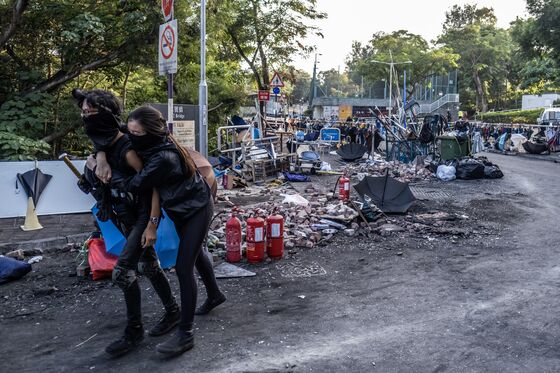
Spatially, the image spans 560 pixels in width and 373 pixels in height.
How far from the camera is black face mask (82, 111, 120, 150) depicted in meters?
3.87

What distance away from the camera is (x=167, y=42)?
6742mm

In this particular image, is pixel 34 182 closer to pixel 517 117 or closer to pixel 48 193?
pixel 48 193

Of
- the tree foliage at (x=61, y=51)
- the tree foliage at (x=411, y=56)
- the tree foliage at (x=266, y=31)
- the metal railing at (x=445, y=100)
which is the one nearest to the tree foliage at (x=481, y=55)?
the metal railing at (x=445, y=100)

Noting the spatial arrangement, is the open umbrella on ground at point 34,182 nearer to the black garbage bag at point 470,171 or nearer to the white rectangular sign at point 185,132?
the white rectangular sign at point 185,132

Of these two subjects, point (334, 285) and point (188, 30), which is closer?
point (334, 285)

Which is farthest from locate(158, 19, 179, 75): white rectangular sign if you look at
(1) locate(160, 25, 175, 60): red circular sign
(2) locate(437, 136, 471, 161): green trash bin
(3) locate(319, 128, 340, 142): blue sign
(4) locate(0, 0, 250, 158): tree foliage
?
(3) locate(319, 128, 340, 142): blue sign

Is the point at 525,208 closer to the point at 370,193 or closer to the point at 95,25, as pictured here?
the point at 370,193

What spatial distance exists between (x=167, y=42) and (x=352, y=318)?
4.25 metres

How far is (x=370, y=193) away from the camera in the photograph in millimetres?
9406

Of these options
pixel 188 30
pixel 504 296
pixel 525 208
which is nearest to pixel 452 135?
pixel 525 208

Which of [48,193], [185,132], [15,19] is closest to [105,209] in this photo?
[48,193]

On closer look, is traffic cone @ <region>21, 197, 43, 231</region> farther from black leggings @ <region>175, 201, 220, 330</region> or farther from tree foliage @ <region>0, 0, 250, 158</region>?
black leggings @ <region>175, 201, 220, 330</region>

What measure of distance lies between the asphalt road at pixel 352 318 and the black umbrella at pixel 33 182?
228 cm

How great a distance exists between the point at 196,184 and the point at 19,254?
384 cm
